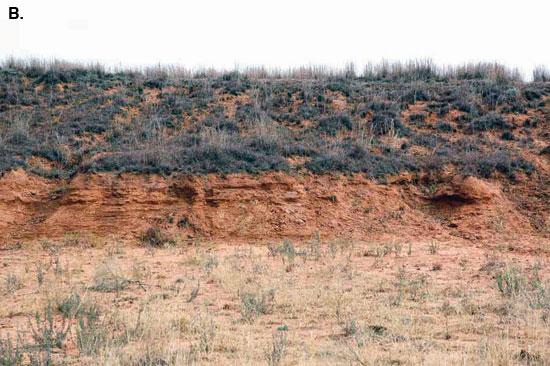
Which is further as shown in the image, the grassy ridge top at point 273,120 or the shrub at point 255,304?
the grassy ridge top at point 273,120

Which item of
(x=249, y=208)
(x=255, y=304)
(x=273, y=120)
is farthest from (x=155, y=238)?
(x=273, y=120)

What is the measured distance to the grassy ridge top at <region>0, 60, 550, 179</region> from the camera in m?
15.3

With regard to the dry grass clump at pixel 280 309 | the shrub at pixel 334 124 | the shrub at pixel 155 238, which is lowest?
the shrub at pixel 155 238

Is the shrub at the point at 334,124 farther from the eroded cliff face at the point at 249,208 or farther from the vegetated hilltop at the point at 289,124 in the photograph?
the eroded cliff face at the point at 249,208

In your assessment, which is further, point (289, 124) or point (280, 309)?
point (289, 124)

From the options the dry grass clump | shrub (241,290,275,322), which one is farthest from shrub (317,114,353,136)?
shrub (241,290,275,322)

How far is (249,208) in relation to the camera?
13.8 m

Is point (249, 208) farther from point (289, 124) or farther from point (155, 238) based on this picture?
point (289, 124)

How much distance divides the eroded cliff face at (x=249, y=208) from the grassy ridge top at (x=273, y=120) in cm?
56

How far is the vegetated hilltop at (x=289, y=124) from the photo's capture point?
14992mm

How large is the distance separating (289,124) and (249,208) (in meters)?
6.10

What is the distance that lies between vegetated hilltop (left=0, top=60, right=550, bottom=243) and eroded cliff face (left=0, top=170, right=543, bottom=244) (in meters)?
0.25

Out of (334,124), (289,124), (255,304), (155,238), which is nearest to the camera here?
(255,304)

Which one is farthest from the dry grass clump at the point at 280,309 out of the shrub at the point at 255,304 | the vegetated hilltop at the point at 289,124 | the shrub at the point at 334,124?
the shrub at the point at 334,124
